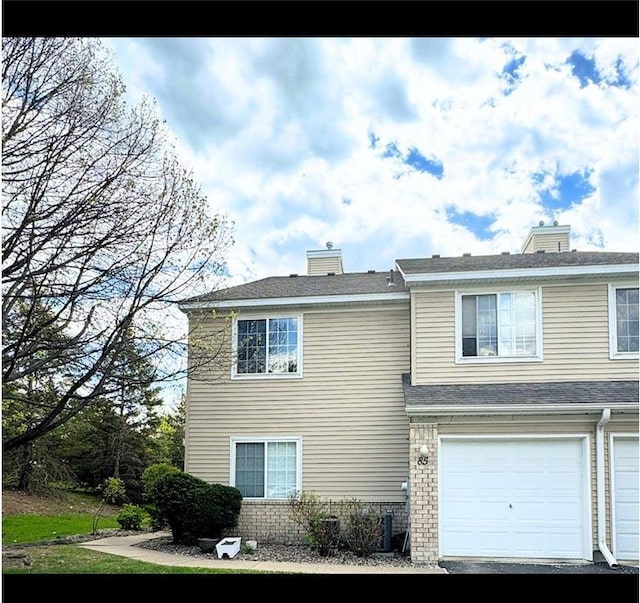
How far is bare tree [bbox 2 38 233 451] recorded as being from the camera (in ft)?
20.7

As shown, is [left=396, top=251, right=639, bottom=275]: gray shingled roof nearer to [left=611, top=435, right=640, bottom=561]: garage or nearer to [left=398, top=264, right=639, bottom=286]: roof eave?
[left=398, top=264, right=639, bottom=286]: roof eave

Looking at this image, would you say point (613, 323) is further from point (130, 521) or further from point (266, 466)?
point (130, 521)

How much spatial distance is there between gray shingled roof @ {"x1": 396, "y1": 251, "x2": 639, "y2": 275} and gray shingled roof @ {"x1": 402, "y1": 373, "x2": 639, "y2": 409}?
69.7 inches

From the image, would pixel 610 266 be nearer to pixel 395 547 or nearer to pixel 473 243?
pixel 473 243

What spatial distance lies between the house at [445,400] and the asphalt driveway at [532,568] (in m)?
0.18

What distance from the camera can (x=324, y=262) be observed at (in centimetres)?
1388

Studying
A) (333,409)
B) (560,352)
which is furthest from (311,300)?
(560,352)

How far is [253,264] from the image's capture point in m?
14.1

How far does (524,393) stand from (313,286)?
4277 mm

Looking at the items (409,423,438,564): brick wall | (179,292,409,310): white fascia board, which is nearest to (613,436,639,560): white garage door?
(409,423,438,564): brick wall

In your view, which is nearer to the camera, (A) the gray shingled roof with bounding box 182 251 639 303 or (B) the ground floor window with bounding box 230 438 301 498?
(A) the gray shingled roof with bounding box 182 251 639 303

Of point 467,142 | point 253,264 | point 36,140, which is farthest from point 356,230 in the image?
point 36,140

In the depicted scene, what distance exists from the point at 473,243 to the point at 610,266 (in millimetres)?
3301

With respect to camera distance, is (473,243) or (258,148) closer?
(258,148)
